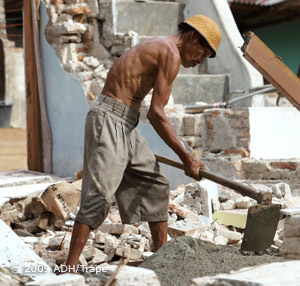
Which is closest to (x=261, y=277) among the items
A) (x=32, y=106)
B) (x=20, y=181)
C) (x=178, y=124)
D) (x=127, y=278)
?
A: (x=127, y=278)

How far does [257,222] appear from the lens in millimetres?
3529

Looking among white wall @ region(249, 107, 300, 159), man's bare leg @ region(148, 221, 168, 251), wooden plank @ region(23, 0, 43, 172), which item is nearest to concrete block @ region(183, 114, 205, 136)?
white wall @ region(249, 107, 300, 159)

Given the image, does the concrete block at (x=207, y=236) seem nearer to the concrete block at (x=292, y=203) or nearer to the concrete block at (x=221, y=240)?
the concrete block at (x=221, y=240)

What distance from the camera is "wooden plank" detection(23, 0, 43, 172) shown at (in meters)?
8.05

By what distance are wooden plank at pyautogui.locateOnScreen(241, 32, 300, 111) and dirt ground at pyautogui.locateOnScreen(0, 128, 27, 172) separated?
7375mm

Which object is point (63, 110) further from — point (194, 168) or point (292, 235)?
point (292, 235)

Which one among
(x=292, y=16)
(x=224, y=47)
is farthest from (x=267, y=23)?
(x=224, y=47)

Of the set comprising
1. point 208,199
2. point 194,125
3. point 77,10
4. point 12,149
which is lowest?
point 12,149

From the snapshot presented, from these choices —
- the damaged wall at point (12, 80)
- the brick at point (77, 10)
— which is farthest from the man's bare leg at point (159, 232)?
the damaged wall at point (12, 80)

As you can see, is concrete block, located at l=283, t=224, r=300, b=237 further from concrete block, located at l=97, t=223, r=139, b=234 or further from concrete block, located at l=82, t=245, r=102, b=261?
concrete block, located at l=97, t=223, r=139, b=234

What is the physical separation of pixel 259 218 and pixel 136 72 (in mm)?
1268

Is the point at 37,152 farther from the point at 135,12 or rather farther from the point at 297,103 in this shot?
the point at 297,103

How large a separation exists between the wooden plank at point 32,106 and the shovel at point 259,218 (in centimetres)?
488

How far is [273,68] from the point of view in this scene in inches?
209
